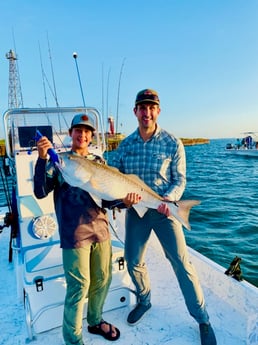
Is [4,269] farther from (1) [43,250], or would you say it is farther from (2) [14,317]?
(1) [43,250]

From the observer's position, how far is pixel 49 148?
2.18 metres

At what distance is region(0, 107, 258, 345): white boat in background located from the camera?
274cm

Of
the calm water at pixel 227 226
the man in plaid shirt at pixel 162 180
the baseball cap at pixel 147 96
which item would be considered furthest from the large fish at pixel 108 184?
the calm water at pixel 227 226

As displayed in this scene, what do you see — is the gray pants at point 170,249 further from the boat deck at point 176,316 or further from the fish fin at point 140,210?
the boat deck at point 176,316

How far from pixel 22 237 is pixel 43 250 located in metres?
0.28

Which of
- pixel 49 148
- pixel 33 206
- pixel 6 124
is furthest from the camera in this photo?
pixel 6 124

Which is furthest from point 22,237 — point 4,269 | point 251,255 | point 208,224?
point 208,224

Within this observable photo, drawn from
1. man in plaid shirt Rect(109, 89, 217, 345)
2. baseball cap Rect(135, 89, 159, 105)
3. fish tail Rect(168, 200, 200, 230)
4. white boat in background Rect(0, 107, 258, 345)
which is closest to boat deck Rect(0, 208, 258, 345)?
white boat in background Rect(0, 107, 258, 345)

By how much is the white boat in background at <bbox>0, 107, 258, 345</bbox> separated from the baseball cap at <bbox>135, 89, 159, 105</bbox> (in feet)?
4.18

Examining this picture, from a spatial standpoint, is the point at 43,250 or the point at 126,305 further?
the point at 126,305

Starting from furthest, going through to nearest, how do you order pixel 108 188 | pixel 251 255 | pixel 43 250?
pixel 251 255, pixel 43 250, pixel 108 188

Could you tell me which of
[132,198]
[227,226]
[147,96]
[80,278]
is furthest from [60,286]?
[227,226]

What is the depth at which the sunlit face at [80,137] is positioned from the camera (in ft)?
Result: 7.91

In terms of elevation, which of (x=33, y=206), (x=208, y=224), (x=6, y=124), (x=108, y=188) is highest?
(x=6, y=124)
